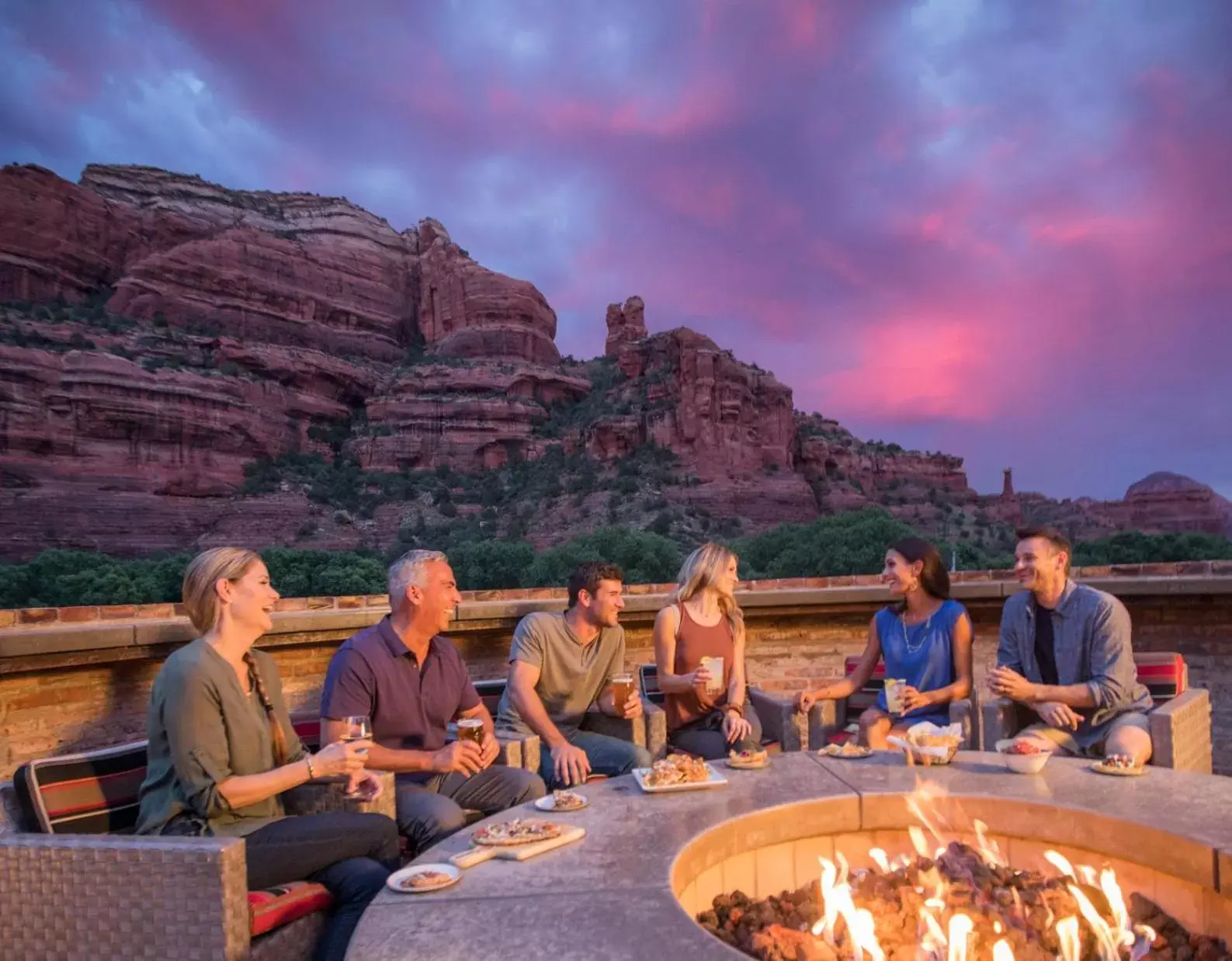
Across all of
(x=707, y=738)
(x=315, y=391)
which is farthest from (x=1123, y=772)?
(x=315, y=391)

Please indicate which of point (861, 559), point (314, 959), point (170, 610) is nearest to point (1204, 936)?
point (314, 959)

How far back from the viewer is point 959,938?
1957mm

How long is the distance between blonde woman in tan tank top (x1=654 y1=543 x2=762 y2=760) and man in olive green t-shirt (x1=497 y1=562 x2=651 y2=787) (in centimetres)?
27

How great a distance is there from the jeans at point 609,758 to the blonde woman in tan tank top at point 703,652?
0.39m

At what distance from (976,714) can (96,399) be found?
62.2 metres

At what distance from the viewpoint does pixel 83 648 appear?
385 cm

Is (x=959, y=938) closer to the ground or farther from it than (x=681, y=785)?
closer to the ground

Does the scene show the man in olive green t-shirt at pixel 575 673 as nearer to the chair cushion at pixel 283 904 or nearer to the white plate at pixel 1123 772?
the chair cushion at pixel 283 904

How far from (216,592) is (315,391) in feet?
240

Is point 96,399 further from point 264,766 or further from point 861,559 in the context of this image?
point 264,766

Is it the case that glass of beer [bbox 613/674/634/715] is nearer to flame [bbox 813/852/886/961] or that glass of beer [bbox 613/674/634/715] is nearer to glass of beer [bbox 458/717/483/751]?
glass of beer [bbox 458/717/483/751]

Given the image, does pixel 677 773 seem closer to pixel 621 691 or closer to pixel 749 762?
pixel 749 762

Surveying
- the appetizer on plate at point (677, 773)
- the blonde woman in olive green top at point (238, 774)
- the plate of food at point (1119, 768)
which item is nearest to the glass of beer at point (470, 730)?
the blonde woman in olive green top at point (238, 774)

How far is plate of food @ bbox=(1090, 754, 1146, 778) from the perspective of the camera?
2656 millimetres
